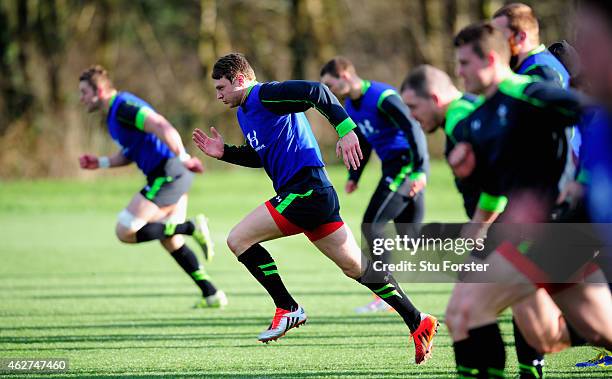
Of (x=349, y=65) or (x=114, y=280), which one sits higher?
(x=349, y=65)

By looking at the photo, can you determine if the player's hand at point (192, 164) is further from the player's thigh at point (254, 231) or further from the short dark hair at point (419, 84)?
the short dark hair at point (419, 84)

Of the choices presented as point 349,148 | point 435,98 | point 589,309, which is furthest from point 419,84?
point 589,309

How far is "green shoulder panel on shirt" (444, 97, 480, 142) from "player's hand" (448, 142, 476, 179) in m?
0.19

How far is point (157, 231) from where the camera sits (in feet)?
30.5

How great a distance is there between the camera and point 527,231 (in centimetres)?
432

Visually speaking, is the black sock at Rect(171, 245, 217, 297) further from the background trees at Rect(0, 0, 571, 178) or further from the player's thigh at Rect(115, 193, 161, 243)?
the background trees at Rect(0, 0, 571, 178)

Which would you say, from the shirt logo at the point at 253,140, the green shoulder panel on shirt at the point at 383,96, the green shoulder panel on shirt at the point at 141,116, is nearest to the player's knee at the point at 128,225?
the green shoulder panel on shirt at the point at 141,116

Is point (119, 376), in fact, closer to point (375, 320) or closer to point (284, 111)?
point (284, 111)

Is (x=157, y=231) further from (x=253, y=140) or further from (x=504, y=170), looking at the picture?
(x=504, y=170)

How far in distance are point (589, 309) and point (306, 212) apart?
7.48ft

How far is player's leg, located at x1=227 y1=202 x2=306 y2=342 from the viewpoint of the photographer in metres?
6.32

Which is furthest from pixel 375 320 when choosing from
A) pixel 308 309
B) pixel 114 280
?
pixel 114 280

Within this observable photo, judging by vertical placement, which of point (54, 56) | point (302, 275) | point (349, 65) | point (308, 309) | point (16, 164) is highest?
point (349, 65)

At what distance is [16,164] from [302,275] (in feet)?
59.4
